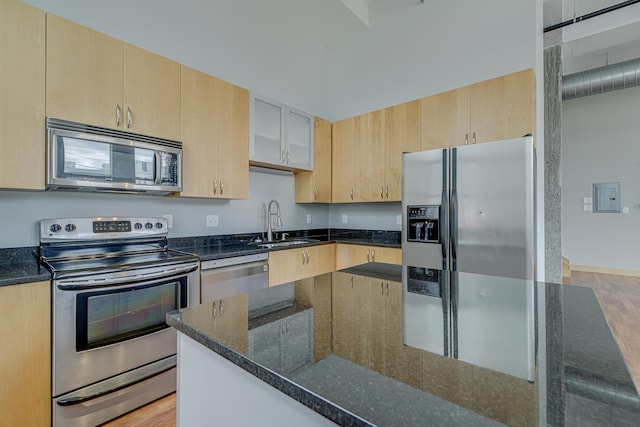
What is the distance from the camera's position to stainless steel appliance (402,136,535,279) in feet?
6.95

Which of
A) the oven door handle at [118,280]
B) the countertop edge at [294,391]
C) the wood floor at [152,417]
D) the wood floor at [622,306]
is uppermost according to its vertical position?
the countertop edge at [294,391]

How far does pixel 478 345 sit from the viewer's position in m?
0.66

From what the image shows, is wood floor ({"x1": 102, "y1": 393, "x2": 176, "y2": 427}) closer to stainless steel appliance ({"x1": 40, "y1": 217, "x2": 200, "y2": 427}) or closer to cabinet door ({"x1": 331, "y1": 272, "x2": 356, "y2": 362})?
stainless steel appliance ({"x1": 40, "y1": 217, "x2": 200, "y2": 427})

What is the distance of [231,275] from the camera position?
94.5 inches

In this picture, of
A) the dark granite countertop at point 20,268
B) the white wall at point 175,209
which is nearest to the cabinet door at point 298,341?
the dark granite countertop at point 20,268

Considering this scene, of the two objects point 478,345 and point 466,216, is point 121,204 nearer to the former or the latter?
point 478,345

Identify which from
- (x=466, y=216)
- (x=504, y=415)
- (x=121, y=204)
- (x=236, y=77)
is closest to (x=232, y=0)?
(x=236, y=77)

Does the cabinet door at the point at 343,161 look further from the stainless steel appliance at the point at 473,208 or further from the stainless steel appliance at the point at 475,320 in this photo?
the stainless steel appliance at the point at 475,320

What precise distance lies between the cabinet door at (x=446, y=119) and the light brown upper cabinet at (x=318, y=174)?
46.6 inches

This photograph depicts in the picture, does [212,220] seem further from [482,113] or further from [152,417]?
[482,113]

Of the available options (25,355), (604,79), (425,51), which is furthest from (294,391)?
(604,79)

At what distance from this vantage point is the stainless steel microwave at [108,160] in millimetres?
1755

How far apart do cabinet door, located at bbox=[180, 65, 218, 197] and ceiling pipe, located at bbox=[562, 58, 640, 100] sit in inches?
211

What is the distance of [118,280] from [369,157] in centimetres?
262
